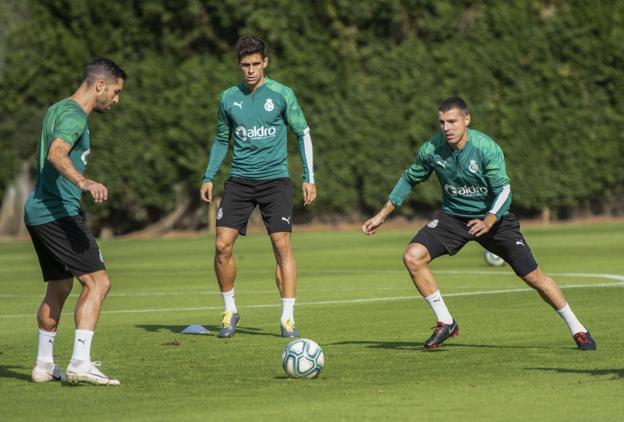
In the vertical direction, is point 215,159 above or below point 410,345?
above

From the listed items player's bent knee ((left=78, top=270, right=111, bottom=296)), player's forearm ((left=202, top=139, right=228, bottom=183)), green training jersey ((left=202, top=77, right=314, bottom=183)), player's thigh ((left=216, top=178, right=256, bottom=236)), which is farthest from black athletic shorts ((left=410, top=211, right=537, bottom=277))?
player's bent knee ((left=78, top=270, right=111, bottom=296))

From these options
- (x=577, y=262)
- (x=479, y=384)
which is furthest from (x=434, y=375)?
(x=577, y=262)

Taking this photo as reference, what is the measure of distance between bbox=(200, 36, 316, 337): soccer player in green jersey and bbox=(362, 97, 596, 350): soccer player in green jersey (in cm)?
141

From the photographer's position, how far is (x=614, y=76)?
33.7m

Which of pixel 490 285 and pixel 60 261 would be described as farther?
pixel 490 285

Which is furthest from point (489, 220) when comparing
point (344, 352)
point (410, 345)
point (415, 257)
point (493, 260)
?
point (493, 260)

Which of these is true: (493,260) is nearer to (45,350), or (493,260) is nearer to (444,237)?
(444,237)

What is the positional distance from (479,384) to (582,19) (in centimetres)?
2627

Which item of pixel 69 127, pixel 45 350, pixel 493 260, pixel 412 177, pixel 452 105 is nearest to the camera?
pixel 69 127

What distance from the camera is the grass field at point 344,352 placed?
26.2 ft

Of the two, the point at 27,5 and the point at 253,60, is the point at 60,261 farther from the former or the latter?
the point at 27,5

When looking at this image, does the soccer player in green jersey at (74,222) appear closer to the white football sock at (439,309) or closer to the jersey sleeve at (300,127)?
the white football sock at (439,309)

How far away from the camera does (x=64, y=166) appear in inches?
342

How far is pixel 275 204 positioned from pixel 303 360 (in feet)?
11.5
